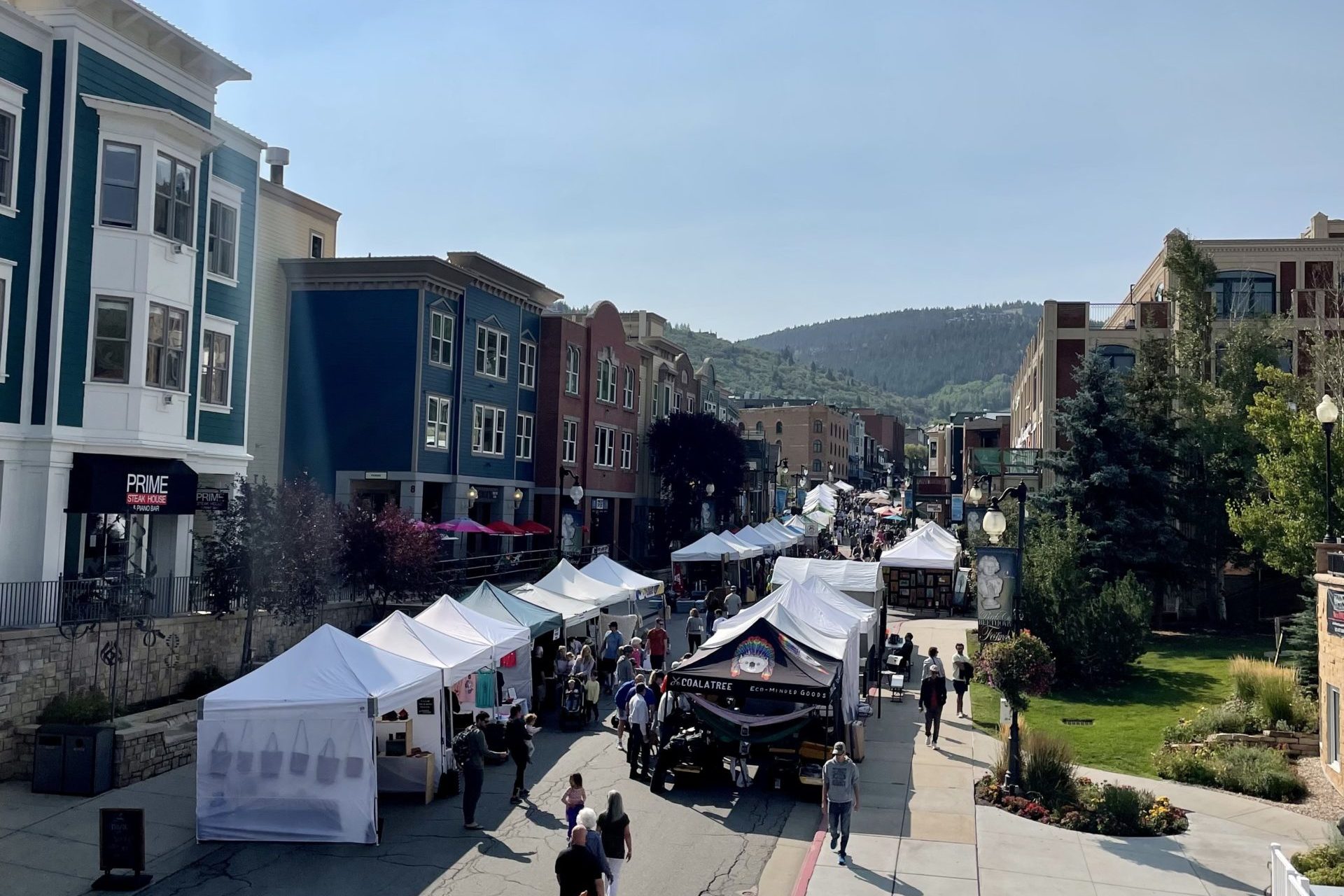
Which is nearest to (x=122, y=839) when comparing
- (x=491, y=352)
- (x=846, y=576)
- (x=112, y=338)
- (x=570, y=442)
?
(x=112, y=338)

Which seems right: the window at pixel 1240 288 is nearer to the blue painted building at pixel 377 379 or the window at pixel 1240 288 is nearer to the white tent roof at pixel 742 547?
the white tent roof at pixel 742 547

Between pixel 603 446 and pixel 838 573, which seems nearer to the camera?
pixel 838 573

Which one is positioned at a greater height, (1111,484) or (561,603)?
(1111,484)

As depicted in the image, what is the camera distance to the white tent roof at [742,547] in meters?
40.0

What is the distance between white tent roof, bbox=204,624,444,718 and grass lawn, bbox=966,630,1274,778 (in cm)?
1217

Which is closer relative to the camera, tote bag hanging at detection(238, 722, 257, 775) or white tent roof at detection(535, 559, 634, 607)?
tote bag hanging at detection(238, 722, 257, 775)

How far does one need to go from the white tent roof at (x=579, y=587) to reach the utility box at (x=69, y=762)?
11.2 m

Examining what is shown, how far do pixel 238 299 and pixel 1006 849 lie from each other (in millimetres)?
21079

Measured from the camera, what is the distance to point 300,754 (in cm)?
1449

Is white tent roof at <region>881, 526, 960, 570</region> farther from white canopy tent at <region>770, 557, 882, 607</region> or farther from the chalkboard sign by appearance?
the chalkboard sign

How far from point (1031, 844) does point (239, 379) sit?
2050cm

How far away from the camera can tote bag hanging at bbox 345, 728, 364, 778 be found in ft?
46.9

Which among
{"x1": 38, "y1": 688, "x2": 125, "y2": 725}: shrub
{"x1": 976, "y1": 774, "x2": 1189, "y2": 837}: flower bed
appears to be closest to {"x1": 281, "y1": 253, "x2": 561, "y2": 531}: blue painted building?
{"x1": 38, "y1": 688, "x2": 125, "y2": 725}: shrub

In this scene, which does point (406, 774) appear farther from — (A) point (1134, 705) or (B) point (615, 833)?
(A) point (1134, 705)
